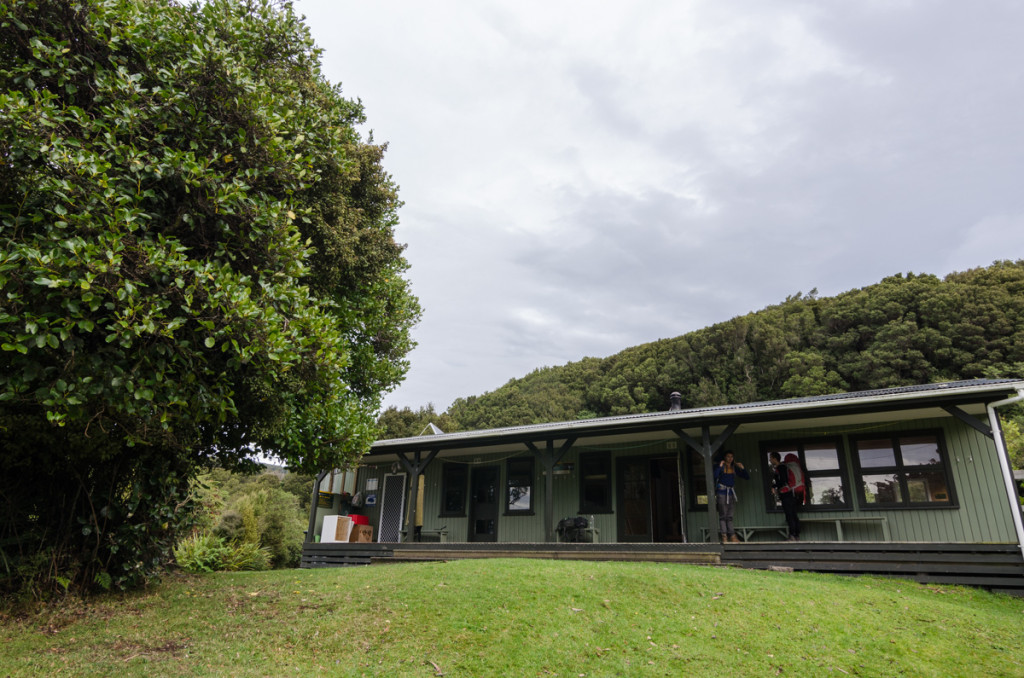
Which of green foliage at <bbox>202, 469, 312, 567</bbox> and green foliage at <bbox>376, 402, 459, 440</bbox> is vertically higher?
green foliage at <bbox>376, 402, 459, 440</bbox>

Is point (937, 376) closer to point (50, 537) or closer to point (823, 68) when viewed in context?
point (823, 68)

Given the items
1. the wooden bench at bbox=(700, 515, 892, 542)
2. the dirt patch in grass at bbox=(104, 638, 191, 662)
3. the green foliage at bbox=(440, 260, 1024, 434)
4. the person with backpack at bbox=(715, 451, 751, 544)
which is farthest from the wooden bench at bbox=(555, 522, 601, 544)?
the green foliage at bbox=(440, 260, 1024, 434)

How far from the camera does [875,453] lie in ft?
34.5

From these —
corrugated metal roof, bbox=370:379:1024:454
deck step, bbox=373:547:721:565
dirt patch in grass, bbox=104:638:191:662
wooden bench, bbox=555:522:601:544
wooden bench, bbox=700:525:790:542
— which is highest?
corrugated metal roof, bbox=370:379:1024:454

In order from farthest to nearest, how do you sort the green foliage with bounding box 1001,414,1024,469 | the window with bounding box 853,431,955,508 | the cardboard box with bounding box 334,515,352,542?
the green foliage with bounding box 1001,414,1024,469 < the cardboard box with bounding box 334,515,352,542 < the window with bounding box 853,431,955,508

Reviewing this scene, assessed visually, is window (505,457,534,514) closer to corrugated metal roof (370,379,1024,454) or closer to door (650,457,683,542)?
corrugated metal roof (370,379,1024,454)

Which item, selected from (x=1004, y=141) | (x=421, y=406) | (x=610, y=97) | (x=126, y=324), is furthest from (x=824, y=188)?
(x=421, y=406)

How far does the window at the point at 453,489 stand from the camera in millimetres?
14805

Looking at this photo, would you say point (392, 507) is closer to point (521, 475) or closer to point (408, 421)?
point (521, 475)

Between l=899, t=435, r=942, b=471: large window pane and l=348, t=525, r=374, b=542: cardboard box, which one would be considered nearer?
l=899, t=435, r=942, b=471: large window pane

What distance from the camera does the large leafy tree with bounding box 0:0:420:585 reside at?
4.52m

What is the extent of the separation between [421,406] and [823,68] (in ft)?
84.8

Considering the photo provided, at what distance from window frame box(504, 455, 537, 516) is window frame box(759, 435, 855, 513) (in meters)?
5.19

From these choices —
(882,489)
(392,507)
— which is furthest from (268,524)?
(882,489)
